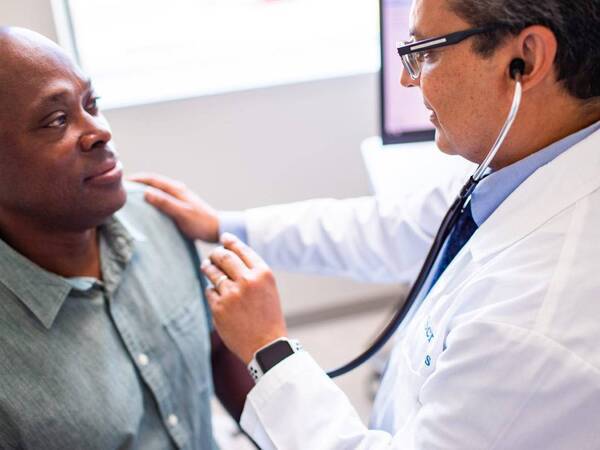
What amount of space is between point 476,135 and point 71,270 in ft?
2.13

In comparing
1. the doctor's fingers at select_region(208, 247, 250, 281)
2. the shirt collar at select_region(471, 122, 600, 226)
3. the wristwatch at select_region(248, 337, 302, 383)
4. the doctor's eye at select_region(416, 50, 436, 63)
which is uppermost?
the doctor's eye at select_region(416, 50, 436, 63)

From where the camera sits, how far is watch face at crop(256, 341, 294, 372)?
84cm

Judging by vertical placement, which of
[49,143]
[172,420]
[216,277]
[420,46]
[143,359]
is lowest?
[172,420]

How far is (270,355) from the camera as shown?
843 millimetres

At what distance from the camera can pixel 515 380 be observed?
63cm

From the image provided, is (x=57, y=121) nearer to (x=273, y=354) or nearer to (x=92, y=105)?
(x=92, y=105)

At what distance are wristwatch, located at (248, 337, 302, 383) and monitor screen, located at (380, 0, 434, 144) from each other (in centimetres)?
77

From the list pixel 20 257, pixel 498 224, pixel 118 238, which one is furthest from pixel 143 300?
pixel 498 224

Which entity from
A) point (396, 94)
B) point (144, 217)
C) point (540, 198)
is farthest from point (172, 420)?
point (396, 94)

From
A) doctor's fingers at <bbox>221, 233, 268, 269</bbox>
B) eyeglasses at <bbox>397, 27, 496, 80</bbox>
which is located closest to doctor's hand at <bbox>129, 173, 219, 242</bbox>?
doctor's fingers at <bbox>221, 233, 268, 269</bbox>

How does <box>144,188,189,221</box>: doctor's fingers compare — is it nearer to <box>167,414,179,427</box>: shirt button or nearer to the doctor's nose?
<box>167,414,179,427</box>: shirt button

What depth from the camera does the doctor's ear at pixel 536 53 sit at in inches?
26.6

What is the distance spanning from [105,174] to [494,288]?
1.88ft

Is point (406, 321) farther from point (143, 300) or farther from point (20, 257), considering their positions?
point (20, 257)
